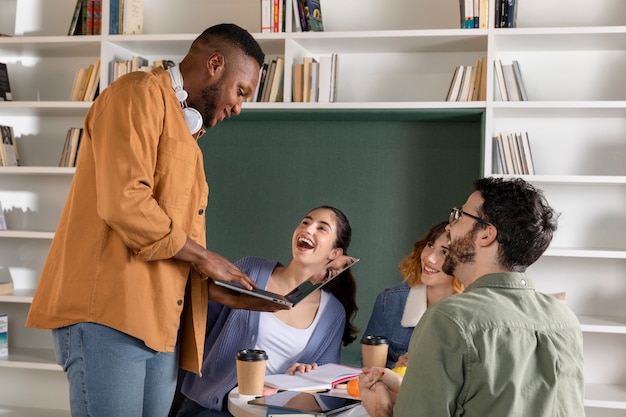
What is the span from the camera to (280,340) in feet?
8.64

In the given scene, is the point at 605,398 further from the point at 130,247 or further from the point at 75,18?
the point at 75,18

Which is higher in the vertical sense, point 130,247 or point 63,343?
point 130,247

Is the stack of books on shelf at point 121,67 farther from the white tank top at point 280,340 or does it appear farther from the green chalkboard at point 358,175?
the white tank top at point 280,340

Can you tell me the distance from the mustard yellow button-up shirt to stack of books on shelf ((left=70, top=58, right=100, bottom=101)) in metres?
2.21

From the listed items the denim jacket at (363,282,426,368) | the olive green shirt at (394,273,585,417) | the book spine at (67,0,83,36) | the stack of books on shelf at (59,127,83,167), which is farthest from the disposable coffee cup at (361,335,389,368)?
the book spine at (67,0,83,36)

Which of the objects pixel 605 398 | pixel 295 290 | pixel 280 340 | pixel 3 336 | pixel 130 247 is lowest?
pixel 605 398

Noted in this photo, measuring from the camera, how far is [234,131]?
408cm

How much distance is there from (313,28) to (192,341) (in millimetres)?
2126

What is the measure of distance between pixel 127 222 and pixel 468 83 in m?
2.32

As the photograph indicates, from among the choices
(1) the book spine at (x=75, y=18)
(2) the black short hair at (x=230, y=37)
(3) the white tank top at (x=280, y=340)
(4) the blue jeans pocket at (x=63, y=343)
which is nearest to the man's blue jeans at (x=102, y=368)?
(4) the blue jeans pocket at (x=63, y=343)

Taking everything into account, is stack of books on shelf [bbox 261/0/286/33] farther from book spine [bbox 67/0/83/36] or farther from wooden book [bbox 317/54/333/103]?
book spine [bbox 67/0/83/36]

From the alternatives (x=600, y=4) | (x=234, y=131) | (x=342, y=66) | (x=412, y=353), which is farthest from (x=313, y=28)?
(x=412, y=353)

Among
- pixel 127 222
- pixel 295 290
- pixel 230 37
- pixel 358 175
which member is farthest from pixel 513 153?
pixel 127 222

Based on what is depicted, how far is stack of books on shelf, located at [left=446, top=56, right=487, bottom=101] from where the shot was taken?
3729 mm
